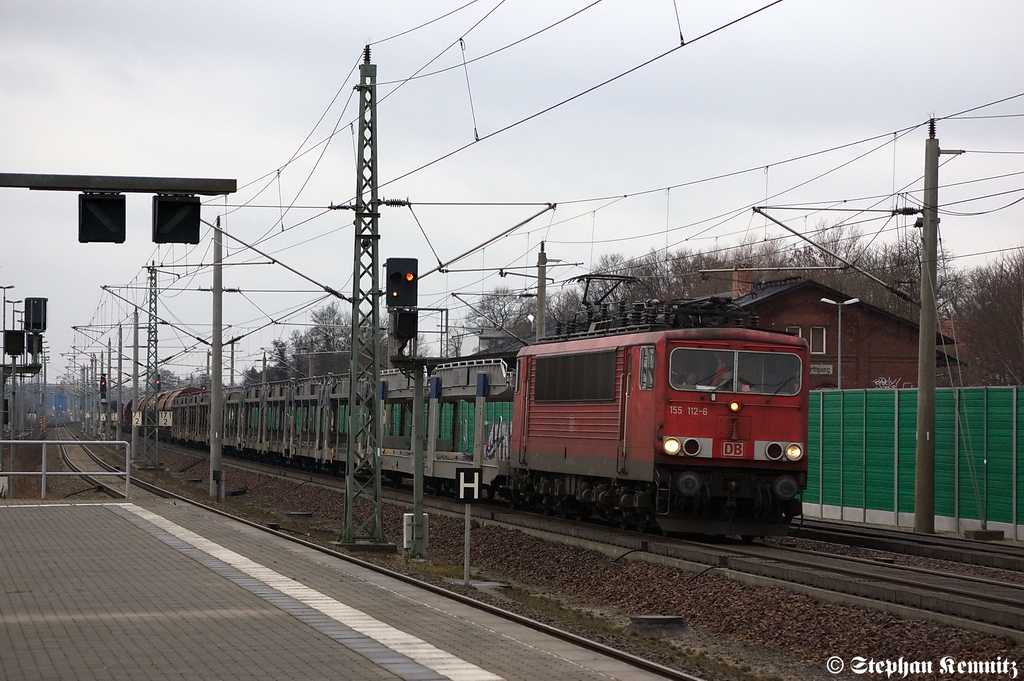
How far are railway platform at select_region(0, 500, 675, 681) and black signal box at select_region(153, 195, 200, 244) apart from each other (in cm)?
445

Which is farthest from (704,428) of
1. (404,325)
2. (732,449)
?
(404,325)

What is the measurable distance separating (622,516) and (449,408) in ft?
45.1

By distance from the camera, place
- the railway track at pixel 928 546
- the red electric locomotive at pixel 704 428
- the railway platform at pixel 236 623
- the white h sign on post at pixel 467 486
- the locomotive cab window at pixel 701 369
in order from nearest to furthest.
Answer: the railway platform at pixel 236 623, the white h sign on post at pixel 467 486, the railway track at pixel 928 546, the red electric locomotive at pixel 704 428, the locomotive cab window at pixel 701 369

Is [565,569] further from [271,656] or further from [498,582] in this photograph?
[271,656]

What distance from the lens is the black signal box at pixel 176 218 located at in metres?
15.9

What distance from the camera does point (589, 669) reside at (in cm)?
1020

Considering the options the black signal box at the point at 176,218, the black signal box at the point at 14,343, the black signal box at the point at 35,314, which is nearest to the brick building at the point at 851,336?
the black signal box at the point at 35,314

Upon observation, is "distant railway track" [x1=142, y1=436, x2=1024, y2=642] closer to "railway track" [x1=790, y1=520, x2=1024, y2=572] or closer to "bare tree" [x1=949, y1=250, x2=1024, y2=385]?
"railway track" [x1=790, y1=520, x2=1024, y2=572]

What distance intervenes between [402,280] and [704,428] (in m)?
5.61

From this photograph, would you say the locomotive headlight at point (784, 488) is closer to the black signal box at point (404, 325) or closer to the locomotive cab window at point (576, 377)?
the locomotive cab window at point (576, 377)

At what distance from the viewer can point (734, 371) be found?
62.2 feet

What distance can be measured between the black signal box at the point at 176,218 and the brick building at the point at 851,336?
43.0 m

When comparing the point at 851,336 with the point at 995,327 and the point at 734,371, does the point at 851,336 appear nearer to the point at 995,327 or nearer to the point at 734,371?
the point at 995,327

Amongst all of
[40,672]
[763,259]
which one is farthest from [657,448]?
[763,259]
